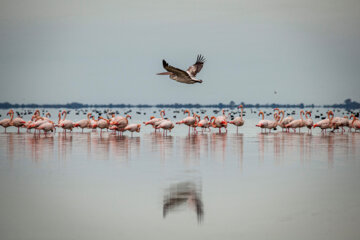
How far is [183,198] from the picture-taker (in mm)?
9234

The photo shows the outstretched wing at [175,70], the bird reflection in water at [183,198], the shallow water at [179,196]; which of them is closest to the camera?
the shallow water at [179,196]

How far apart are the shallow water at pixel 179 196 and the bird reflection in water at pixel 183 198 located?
0.06 ft

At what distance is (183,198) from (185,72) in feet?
27.3

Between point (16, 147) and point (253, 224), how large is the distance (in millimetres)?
13229

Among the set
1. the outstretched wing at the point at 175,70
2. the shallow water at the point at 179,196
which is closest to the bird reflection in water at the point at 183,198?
the shallow water at the point at 179,196

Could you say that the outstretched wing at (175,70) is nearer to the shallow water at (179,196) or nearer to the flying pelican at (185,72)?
the flying pelican at (185,72)

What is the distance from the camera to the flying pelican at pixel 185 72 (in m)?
16.5

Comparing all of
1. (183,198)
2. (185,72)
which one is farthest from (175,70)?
(183,198)

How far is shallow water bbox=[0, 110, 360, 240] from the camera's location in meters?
7.38

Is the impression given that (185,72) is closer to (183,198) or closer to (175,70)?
(175,70)

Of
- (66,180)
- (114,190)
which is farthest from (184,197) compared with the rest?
(66,180)

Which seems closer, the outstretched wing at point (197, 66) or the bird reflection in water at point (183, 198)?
the bird reflection in water at point (183, 198)

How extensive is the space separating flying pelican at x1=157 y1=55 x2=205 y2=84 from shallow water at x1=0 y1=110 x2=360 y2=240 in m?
3.04

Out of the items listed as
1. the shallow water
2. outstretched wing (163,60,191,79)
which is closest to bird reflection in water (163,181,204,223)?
Result: the shallow water
